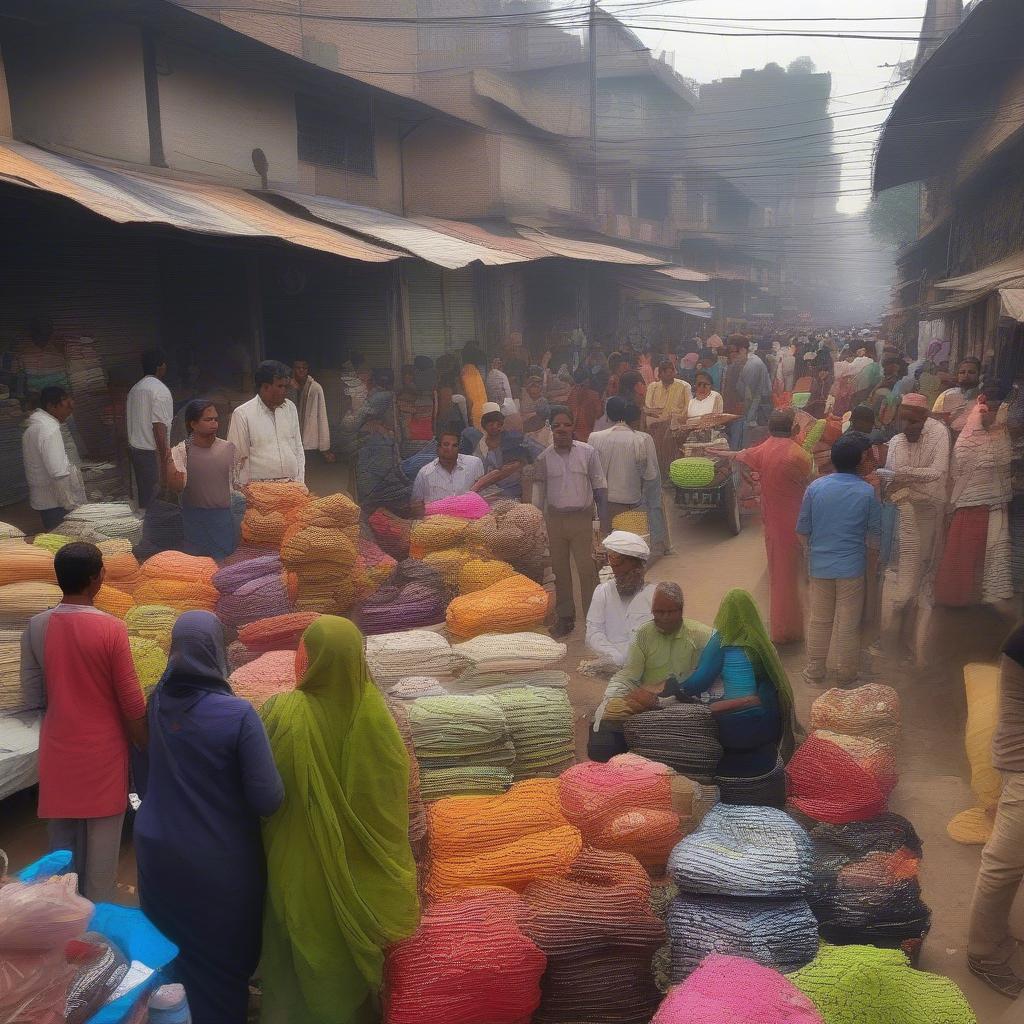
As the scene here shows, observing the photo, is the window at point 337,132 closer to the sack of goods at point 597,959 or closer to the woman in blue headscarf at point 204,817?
the woman in blue headscarf at point 204,817

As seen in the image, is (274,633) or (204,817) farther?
(274,633)

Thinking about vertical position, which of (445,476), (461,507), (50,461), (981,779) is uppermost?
(50,461)

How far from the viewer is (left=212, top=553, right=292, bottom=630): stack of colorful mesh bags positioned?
21.1 feet

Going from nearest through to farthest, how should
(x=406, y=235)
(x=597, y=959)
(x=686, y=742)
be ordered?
(x=597, y=959) < (x=686, y=742) < (x=406, y=235)

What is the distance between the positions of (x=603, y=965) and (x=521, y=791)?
Result: 0.94 metres

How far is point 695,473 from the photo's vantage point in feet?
33.9

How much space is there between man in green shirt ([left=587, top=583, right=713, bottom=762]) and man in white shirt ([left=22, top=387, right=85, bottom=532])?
14.5ft

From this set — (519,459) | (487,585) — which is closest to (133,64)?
(519,459)

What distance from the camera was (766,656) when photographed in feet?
15.2

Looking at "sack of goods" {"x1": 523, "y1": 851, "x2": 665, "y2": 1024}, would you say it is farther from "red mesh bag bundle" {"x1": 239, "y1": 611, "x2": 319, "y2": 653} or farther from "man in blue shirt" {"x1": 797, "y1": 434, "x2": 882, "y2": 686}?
"man in blue shirt" {"x1": 797, "y1": 434, "x2": 882, "y2": 686}

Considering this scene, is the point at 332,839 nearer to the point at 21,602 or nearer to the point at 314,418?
the point at 21,602

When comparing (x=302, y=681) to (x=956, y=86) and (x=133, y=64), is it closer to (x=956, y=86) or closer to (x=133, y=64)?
(x=133, y=64)

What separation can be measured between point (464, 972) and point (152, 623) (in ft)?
10.9

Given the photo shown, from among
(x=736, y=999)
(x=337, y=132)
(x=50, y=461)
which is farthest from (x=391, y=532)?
(x=337, y=132)
